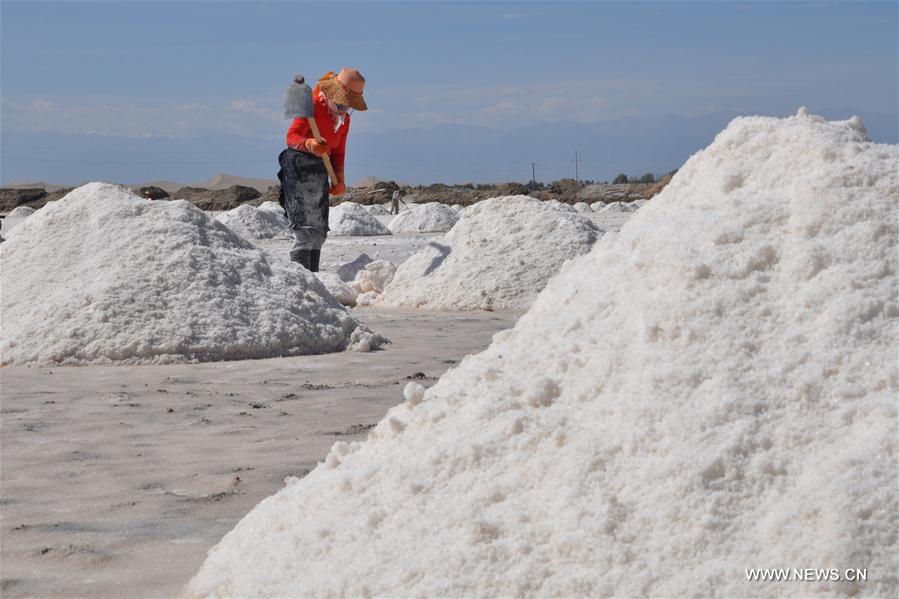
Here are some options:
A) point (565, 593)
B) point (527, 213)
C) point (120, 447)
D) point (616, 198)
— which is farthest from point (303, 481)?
point (616, 198)

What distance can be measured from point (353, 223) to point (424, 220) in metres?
1.37

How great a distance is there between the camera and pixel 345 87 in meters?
8.11

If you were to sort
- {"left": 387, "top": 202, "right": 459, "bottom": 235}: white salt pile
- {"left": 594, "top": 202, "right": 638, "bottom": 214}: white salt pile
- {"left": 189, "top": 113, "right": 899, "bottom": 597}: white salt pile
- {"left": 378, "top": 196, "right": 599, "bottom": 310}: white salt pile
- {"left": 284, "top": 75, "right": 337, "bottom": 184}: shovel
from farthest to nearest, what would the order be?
{"left": 594, "top": 202, "right": 638, "bottom": 214}: white salt pile, {"left": 387, "top": 202, "right": 459, "bottom": 235}: white salt pile, {"left": 378, "top": 196, "right": 599, "bottom": 310}: white salt pile, {"left": 284, "top": 75, "right": 337, "bottom": 184}: shovel, {"left": 189, "top": 113, "right": 899, "bottom": 597}: white salt pile

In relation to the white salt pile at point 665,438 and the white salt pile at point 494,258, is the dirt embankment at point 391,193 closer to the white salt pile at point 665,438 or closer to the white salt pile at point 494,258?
the white salt pile at point 494,258

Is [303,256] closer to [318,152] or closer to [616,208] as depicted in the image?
[318,152]

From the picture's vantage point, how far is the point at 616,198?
1345 inches

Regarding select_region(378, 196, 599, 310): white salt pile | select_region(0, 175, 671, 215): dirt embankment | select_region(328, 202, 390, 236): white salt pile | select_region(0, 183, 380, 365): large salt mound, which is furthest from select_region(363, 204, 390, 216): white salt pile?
select_region(0, 183, 380, 365): large salt mound

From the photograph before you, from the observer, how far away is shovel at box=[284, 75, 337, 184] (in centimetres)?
800

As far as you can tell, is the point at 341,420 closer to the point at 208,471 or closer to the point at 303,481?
the point at 208,471

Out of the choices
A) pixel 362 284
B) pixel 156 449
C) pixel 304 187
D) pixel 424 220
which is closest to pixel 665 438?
pixel 156 449

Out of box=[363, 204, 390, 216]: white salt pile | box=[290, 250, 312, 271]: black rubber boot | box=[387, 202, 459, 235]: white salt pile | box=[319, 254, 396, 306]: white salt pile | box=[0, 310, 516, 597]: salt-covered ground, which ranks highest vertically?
box=[363, 204, 390, 216]: white salt pile

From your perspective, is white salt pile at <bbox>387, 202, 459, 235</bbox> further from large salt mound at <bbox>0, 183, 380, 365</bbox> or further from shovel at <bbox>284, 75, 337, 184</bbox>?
large salt mound at <bbox>0, 183, 380, 365</bbox>

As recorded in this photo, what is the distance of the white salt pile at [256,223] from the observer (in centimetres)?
1769

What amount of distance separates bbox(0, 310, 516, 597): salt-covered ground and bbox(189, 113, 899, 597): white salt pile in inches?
16.7
